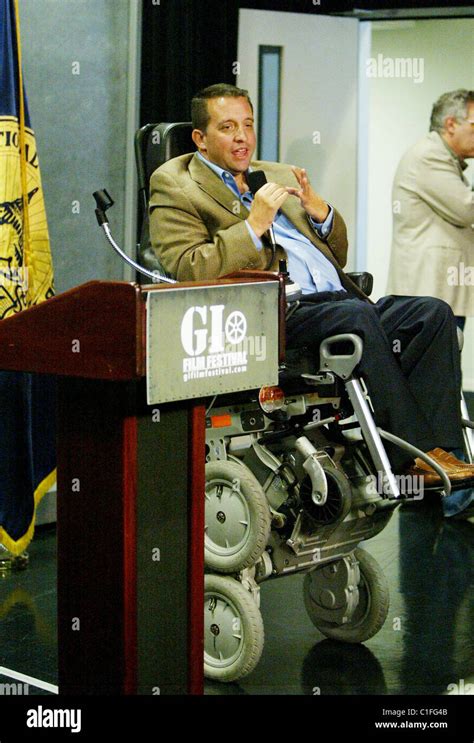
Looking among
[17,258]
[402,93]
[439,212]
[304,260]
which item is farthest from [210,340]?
[402,93]

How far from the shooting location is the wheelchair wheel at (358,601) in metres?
3.32

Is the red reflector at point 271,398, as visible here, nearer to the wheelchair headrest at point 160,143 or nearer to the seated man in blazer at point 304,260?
the seated man in blazer at point 304,260

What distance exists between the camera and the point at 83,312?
2104 millimetres

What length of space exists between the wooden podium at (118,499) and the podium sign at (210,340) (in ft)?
0.12

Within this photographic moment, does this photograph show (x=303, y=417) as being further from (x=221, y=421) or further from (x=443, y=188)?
(x=443, y=188)

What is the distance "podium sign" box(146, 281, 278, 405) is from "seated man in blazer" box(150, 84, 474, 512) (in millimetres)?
658

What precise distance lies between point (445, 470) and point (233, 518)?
55cm

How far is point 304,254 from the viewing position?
3506mm

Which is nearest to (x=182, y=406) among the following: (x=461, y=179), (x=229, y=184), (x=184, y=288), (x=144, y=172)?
(x=184, y=288)

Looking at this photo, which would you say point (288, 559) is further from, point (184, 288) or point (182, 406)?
point (184, 288)

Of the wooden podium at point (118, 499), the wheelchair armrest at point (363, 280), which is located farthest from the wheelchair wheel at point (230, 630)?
the wheelchair armrest at point (363, 280)

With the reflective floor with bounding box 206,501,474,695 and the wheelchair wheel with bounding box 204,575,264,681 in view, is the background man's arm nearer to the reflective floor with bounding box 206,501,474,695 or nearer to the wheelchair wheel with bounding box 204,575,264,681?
the reflective floor with bounding box 206,501,474,695

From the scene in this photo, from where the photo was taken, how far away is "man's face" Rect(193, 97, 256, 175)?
3.44m

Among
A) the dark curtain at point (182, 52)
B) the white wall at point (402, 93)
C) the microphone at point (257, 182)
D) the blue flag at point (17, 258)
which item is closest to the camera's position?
the microphone at point (257, 182)
